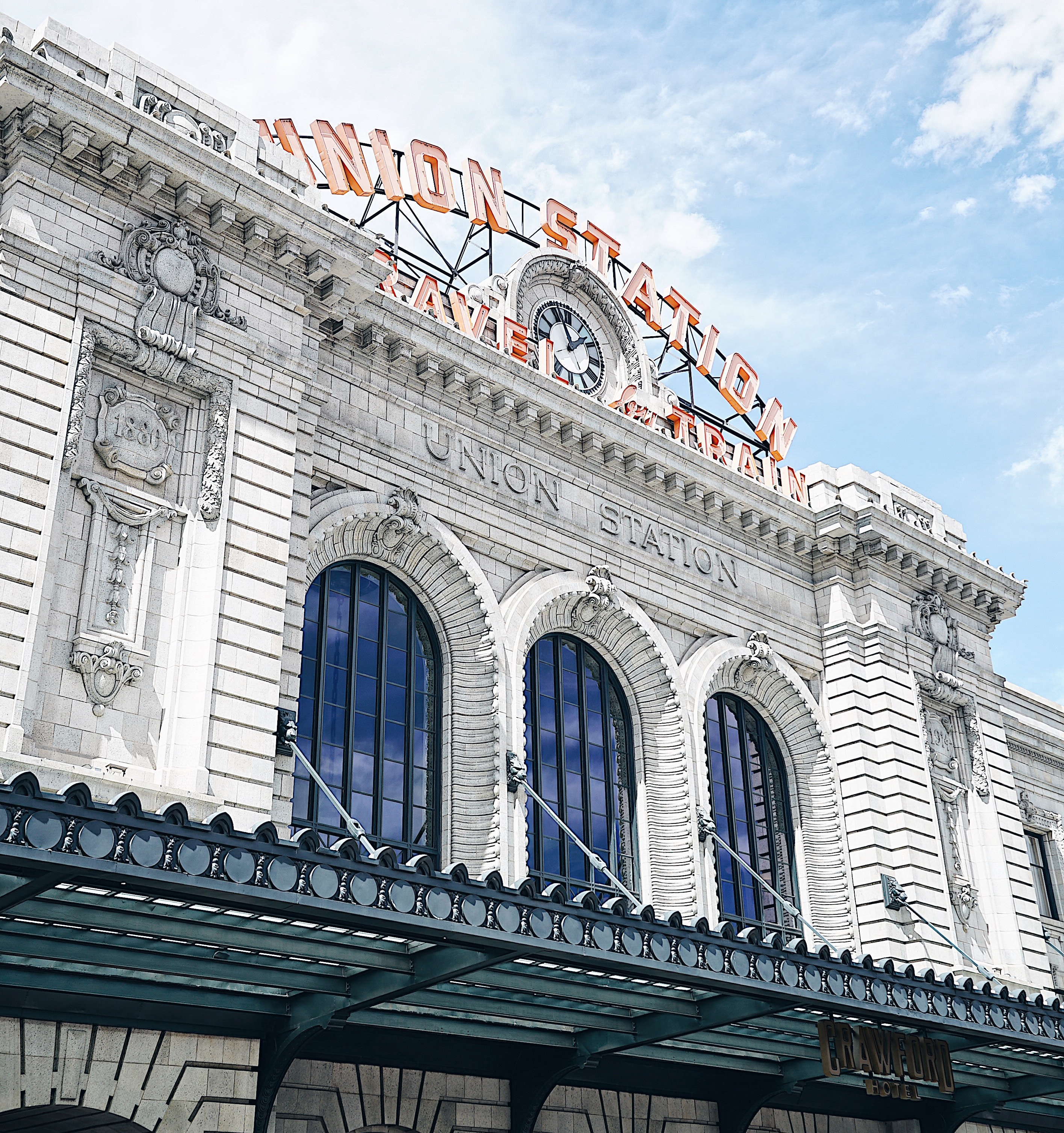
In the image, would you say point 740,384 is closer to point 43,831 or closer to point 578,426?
point 578,426

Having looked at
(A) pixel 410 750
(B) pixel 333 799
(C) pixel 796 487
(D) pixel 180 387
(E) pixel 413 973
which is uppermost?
(C) pixel 796 487

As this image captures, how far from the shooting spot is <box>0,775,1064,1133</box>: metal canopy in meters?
12.2

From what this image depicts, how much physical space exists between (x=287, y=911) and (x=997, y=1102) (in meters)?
16.7

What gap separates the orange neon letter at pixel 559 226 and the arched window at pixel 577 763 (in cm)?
1004

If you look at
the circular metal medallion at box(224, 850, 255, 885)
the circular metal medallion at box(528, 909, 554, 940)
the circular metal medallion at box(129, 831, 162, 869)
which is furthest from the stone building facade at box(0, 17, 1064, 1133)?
the circular metal medallion at box(528, 909, 554, 940)

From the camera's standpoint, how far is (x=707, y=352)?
34188 mm

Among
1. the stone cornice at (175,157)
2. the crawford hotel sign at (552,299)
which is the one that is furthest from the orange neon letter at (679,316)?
the stone cornice at (175,157)

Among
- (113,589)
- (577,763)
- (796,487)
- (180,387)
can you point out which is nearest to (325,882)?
(113,589)

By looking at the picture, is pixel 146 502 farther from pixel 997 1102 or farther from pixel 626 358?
pixel 997 1102

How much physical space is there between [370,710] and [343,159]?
41.1 feet

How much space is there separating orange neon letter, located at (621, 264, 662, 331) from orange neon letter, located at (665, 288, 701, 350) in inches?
39.7

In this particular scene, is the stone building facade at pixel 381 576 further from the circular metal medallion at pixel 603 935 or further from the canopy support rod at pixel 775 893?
the circular metal medallion at pixel 603 935

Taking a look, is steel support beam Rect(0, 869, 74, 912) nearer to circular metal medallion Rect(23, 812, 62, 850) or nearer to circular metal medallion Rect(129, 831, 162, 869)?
circular metal medallion Rect(23, 812, 62, 850)

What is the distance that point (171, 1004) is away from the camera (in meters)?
15.8
